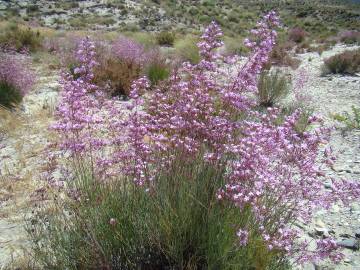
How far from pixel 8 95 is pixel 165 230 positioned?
679 cm

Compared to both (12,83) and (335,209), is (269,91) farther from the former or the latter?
(12,83)

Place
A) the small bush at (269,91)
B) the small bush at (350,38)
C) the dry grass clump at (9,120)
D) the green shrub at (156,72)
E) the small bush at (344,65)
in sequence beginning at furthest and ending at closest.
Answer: the small bush at (350,38), the small bush at (344,65), the green shrub at (156,72), the small bush at (269,91), the dry grass clump at (9,120)

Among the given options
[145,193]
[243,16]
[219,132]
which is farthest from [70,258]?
[243,16]

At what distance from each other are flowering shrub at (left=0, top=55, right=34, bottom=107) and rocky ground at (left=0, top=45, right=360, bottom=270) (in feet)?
1.05

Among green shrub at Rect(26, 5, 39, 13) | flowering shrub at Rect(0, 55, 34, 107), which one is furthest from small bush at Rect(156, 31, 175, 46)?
green shrub at Rect(26, 5, 39, 13)

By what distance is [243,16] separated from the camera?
47.2 meters

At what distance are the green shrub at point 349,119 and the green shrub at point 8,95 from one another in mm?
7067

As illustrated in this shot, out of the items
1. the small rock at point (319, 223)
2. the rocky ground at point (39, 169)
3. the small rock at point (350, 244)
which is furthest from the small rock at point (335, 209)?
the small rock at point (350, 244)

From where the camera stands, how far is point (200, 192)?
3414 millimetres

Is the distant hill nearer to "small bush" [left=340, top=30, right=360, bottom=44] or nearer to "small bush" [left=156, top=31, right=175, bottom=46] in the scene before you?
"small bush" [left=340, top=30, right=360, bottom=44]

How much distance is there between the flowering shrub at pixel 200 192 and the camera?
3213mm

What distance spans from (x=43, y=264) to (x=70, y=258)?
0.78 ft

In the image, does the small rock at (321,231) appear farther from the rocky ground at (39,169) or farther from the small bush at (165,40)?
the small bush at (165,40)

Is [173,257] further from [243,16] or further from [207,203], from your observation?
[243,16]
